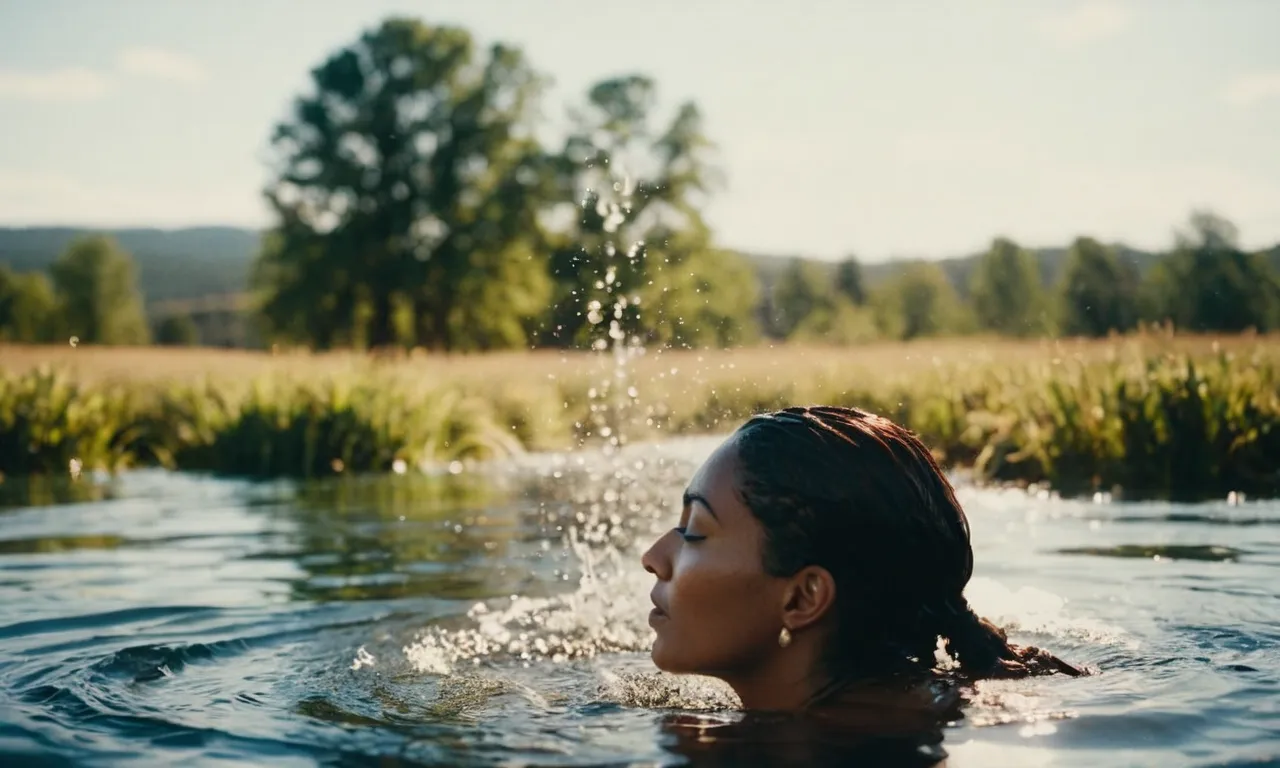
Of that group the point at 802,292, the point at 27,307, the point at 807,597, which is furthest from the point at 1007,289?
the point at 807,597

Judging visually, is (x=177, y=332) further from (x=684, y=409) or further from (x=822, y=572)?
(x=822, y=572)

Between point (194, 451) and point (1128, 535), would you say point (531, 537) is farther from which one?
point (194, 451)

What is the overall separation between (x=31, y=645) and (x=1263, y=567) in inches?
196

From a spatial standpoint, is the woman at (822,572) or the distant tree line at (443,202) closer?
the woman at (822,572)

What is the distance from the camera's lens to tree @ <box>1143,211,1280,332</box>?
15181 millimetres

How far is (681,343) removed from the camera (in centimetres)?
516

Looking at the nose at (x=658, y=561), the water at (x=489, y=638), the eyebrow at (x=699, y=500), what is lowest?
the water at (x=489, y=638)

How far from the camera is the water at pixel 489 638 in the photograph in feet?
9.57

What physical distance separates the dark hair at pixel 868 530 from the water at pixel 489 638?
0.23m

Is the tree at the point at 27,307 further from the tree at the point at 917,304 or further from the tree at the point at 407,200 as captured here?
the tree at the point at 917,304

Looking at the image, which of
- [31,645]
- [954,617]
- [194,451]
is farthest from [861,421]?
[194,451]

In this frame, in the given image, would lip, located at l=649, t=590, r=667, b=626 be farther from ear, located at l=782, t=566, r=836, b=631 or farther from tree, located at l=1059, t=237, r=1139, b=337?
tree, located at l=1059, t=237, r=1139, b=337

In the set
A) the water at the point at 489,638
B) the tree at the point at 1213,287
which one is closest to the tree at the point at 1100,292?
the tree at the point at 1213,287

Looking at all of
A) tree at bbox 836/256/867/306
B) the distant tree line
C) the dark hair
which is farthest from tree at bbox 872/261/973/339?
the dark hair
